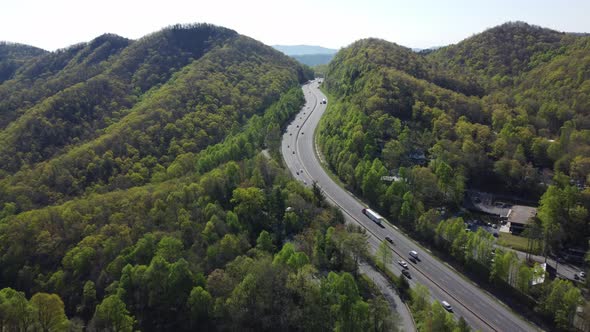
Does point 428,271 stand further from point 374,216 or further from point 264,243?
point 264,243

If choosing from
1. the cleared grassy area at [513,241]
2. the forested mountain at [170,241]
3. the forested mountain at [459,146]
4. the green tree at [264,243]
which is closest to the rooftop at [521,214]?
the forested mountain at [459,146]

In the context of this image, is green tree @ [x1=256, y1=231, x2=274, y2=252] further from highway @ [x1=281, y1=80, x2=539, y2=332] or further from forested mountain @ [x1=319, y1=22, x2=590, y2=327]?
forested mountain @ [x1=319, y1=22, x2=590, y2=327]

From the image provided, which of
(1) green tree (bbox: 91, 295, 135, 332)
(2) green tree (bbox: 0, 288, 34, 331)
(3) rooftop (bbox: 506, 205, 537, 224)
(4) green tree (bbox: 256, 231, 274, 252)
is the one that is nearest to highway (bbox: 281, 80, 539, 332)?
(4) green tree (bbox: 256, 231, 274, 252)

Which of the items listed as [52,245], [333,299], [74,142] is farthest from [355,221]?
[74,142]

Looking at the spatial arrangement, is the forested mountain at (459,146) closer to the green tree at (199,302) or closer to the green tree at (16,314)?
the green tree at (199,302)

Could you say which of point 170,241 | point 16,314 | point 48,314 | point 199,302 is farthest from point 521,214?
point 16,314

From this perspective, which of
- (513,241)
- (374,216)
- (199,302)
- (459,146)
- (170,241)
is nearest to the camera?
(199,302)

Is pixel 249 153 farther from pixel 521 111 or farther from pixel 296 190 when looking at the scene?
pixel 521 111
